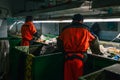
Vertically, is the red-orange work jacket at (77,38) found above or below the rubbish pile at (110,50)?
above

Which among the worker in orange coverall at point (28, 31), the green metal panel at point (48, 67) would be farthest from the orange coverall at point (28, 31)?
the green metal panel at point (48, 67)

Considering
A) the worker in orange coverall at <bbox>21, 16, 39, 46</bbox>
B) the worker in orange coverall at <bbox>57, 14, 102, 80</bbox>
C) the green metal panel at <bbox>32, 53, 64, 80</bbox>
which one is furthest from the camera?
the worker in orange coverall at <bbox>21, 16, 39, 46</bbox>

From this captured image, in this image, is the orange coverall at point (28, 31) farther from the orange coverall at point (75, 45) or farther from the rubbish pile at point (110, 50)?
the orange coverall at point (75, 45)

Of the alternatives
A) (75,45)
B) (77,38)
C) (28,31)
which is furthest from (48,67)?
(28,31)

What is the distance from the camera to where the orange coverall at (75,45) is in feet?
9.54

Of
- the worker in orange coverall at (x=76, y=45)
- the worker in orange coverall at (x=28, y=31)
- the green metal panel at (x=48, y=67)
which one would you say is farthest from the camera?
the worker in orange coverall at (x=28, y=31)

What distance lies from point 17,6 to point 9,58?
13.4ft

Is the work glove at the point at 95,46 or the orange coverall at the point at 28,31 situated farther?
the orange coverall at the point at 28,31

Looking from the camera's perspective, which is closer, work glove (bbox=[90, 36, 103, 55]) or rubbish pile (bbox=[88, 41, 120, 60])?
work glove (bbox=[90, 36, 103, 55])

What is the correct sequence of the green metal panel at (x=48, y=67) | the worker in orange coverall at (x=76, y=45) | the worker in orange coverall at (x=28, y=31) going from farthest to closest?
the worker in orange coverall at (x=28, y=31)
the green metal panel at (x=48, y=67)
the worker in orange coverall at (x=76, y=45)

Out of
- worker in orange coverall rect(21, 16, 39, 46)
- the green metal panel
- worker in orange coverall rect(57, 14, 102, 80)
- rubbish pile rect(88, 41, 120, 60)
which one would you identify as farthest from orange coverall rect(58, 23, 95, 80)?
worker in orange coverall rect(21, 16, 39, 46)

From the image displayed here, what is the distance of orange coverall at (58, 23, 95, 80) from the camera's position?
2908 mm

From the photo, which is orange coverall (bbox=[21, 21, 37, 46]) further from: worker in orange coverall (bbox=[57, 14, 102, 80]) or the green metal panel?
worker in orange coverall (bbox=[57, 14, 102, 80])

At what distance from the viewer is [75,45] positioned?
2951 mm
